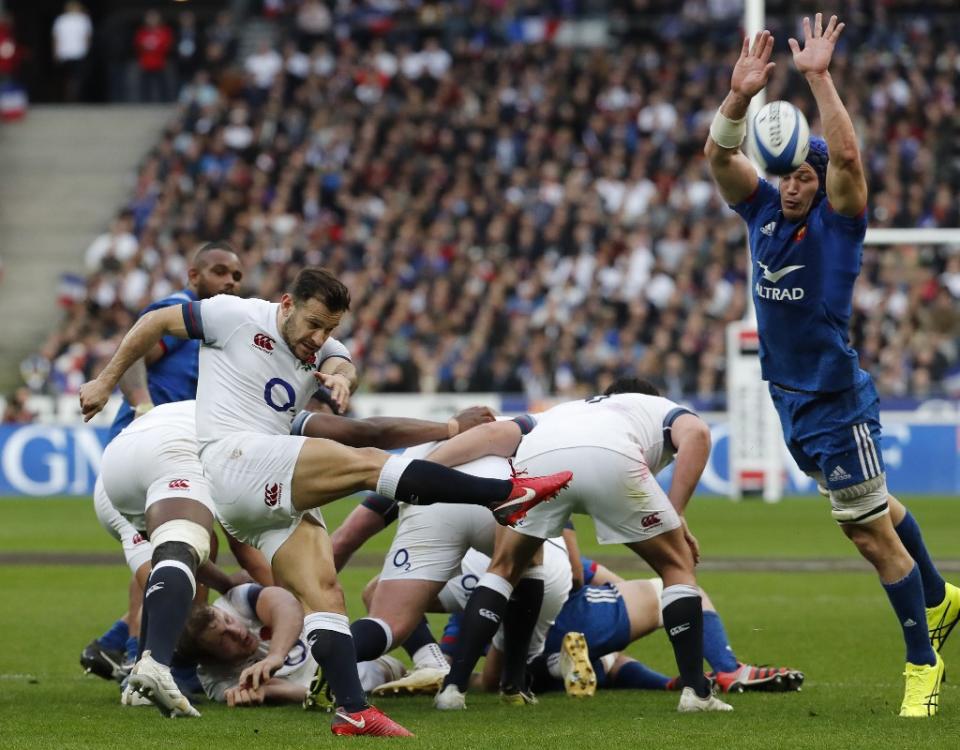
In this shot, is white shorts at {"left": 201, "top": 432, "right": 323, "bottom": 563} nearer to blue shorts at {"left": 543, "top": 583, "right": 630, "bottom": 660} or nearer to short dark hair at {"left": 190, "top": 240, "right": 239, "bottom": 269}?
blue shorts at {"left": 543, "top": 583, "right": 630, "bottom": 660}

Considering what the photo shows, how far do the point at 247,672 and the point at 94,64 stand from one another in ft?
96.1

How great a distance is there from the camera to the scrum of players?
694 cm

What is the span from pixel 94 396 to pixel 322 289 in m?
1.09

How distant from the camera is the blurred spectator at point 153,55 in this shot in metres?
32.6

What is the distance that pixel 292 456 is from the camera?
22.9ft

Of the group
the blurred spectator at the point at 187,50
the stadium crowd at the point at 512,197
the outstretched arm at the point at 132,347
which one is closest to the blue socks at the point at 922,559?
the outstretched arm at the point at 132,347

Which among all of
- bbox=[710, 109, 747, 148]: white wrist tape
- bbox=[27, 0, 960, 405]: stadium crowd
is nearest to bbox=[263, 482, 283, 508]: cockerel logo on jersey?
bbox=[710, 109, 747, 148]: white wrist tape

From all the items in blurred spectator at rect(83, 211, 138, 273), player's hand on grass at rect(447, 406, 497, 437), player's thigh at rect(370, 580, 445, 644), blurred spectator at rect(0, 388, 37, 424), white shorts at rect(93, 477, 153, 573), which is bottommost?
blurred spectator at rect(0, 388, 37, 424)

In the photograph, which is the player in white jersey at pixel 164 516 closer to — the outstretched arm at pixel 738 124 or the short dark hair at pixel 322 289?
the short dark hair at pixel 322 289

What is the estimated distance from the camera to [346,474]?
689 cm

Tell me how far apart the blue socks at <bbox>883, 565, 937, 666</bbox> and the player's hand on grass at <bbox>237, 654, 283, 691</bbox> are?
2.75 meters

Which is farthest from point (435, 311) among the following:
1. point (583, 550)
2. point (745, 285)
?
point (583, 550)

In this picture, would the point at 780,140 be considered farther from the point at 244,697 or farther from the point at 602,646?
the point at 244,697

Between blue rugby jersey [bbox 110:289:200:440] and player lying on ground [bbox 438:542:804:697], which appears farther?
blue rugby jersey [bbox 110:289:200:440]
